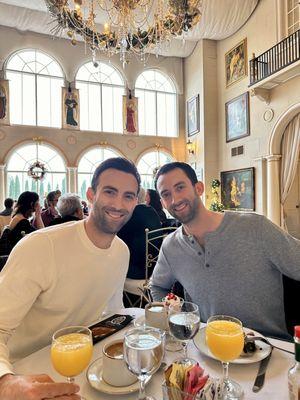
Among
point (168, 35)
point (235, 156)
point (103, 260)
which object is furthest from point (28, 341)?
point (235, 156)

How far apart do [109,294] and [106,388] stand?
0.63 meters

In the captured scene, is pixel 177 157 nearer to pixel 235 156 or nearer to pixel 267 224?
pixel 235 156

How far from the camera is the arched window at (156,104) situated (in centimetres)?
1173

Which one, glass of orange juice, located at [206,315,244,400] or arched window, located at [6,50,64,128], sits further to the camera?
arched window, located at [6,50,64,128]

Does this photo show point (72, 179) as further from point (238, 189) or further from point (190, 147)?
point (238, 189)

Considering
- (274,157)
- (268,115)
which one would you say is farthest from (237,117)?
(274,157)

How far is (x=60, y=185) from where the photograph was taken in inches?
416

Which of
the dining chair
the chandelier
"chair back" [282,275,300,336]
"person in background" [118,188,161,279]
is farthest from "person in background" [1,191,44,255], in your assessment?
"chair back" [282,275,300,336]

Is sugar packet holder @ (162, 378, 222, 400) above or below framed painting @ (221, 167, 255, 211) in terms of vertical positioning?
below

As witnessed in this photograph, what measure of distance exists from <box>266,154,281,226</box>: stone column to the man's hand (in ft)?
26.7

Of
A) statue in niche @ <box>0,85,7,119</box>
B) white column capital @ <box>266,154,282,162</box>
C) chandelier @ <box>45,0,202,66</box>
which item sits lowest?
white column capital @ <box>266,154,282,162</box>

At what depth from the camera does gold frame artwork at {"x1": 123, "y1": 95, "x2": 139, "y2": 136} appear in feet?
37.0

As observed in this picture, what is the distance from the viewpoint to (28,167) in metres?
10.1

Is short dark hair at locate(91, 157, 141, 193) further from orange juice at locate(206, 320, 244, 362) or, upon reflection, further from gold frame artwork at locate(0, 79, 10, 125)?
gold frame artwork at locate(0, 79, 10, 125)
